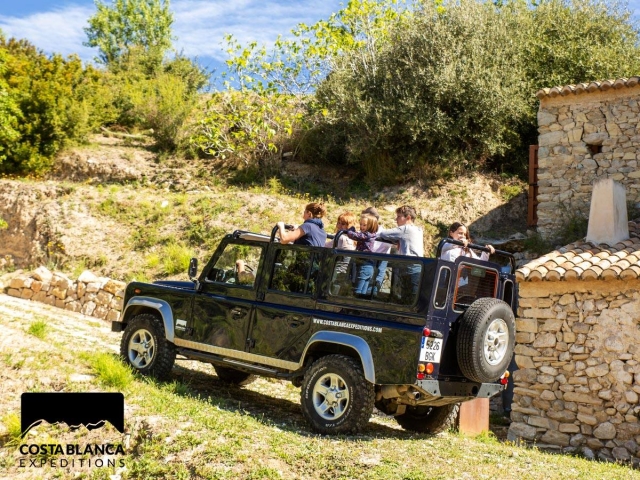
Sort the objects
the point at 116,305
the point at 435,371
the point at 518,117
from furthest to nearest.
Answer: the point at 518,117, the point at 116,305, the point at 435,371

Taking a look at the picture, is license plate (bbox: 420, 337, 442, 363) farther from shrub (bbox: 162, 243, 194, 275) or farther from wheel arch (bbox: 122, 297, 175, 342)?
shrub (bbox: 162, 243, 194, 275)

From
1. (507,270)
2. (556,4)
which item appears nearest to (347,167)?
(556,4)

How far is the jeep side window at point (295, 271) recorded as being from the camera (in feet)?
24.8

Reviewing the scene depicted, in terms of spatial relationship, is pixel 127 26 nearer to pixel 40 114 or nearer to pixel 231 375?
pixel 40 114

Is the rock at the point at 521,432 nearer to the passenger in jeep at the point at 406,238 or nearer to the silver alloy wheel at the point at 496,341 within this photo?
the silver alloy wheel at the point at 496,341

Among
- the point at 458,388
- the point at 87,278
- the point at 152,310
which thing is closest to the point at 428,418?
the point at 458,388

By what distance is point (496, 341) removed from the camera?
278 inches

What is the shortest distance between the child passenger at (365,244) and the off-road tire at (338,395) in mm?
749

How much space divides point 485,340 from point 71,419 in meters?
4.18

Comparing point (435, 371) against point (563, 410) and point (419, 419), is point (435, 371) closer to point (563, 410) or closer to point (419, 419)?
point (419, 419)

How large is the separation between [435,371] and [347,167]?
1490 centimetres

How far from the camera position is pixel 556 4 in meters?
20.2

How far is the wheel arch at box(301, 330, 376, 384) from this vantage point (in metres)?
6.77

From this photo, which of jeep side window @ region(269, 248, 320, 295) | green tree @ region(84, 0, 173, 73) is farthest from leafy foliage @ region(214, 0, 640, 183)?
green tree @ region(84, 0, 173, 73)
